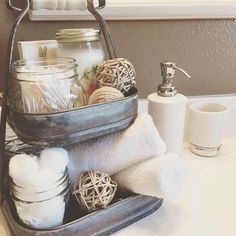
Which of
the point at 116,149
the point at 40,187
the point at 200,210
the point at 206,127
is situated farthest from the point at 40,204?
the point at 206,127

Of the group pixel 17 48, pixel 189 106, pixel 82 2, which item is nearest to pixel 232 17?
pixel 189 106

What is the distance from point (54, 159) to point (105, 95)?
11 cm

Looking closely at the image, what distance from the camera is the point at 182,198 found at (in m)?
0.54

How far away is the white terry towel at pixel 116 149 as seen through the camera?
0.46 metres

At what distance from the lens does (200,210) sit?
51 cm

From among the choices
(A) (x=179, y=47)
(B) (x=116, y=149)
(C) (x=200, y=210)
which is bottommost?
(C) (x=200, y=210)

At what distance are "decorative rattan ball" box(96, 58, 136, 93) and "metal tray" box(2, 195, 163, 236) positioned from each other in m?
0.16

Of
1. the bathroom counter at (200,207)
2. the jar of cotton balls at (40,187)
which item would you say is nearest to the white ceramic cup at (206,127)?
the bathroom counter at (200,207)

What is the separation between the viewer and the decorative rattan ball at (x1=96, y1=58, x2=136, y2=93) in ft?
1.54

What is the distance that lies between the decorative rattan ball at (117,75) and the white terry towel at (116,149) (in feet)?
0.19

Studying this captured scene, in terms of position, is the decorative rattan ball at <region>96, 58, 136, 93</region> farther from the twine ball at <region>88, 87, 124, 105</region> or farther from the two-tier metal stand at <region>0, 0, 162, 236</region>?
the two-tier metal stand at <region>0, 0, 162, 236</region>

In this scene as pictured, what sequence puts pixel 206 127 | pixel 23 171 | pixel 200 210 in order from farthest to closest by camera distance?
1. pixel 206 127
2. pixel 200 210
3. pixel 23 171

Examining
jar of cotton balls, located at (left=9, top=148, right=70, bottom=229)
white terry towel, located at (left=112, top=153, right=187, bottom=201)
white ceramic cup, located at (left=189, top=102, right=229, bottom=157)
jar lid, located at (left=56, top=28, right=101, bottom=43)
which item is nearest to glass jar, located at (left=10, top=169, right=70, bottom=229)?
jar of cotton balls, located at (left=9, top=148, right=70, bottom=229)

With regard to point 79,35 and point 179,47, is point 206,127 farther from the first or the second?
point 79,35
